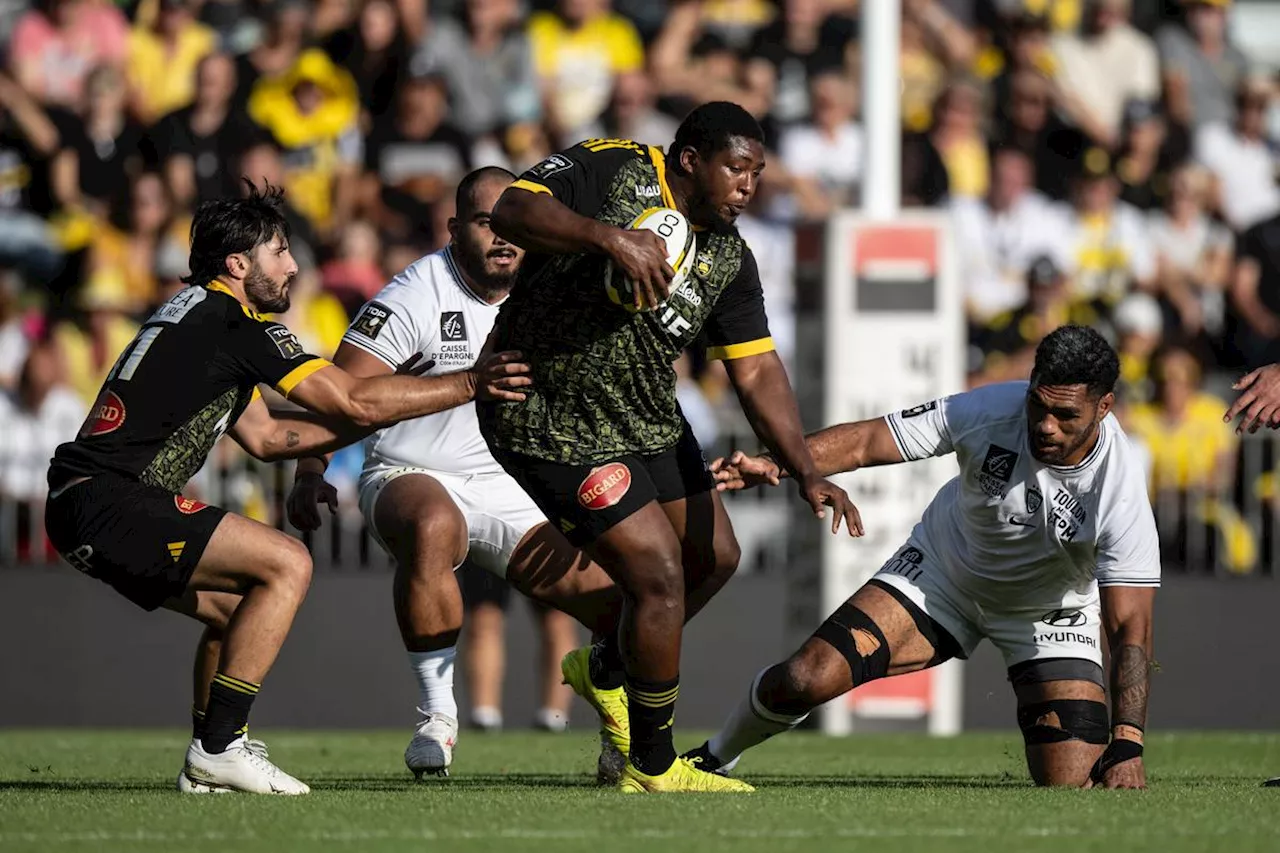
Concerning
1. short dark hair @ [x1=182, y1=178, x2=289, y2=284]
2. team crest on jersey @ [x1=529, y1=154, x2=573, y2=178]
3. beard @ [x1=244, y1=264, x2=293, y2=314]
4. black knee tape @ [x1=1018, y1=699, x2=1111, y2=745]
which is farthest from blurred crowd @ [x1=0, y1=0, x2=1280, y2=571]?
team crest on jersey @ [x1=529, y1=154, x2=573, y2=178]

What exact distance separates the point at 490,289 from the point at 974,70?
26.9 ft

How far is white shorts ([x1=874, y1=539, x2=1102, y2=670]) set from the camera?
8.66 meters

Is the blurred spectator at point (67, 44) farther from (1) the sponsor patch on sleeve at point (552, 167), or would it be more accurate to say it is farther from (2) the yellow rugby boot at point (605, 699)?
(1) the sponsor patch on sleeve at point (552, 167)

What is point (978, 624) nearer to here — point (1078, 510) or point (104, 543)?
point (1078, 510)

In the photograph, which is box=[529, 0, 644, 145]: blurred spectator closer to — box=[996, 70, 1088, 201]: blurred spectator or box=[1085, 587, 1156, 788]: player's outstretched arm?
box=[996, 70, 1088, 201]: blurred spectator

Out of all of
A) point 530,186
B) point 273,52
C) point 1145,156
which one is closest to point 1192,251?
point 1145,156

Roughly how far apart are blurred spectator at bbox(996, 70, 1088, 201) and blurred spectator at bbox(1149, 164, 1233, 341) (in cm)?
79

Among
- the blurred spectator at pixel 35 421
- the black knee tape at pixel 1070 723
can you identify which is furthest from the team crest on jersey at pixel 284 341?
the blurred spectator at pixel 35 421

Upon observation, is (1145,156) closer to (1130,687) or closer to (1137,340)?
(1137,340)

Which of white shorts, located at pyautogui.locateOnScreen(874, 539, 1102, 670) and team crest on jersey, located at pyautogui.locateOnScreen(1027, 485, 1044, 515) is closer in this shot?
team crest on jersey, located at pyautogui.locateOnScreen(1027, 485, 1044, 515)

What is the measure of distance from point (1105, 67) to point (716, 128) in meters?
10.5

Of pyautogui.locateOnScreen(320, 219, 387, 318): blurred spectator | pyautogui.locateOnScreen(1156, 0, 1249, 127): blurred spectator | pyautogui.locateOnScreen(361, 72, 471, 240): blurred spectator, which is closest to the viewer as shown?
pyautogui.locateOnScreen(320, 219, 387, 318): blurred spectator

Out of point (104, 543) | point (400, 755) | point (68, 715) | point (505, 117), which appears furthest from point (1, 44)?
point (104, 543)

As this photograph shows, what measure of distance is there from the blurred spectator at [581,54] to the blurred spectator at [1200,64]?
4.35 m
